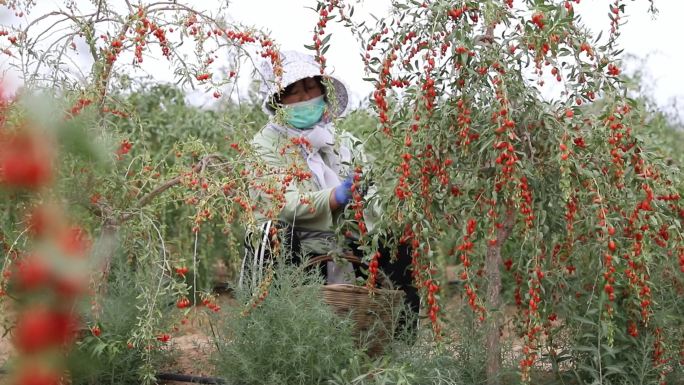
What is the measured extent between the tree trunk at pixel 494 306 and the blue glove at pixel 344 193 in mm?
525

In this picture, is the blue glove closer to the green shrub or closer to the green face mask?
the green shrub

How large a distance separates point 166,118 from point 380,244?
2899mm

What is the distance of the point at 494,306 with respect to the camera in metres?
2.84

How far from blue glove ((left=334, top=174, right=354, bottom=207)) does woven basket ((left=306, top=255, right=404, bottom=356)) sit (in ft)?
0.63

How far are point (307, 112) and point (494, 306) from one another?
45.6 inches

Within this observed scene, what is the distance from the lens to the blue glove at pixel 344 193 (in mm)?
3070

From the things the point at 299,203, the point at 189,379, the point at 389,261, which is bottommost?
the point at 189,379

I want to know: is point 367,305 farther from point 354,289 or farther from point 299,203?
point 299,203

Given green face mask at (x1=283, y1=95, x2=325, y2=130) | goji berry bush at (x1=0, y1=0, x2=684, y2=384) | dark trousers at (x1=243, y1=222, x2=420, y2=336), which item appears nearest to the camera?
goji berry bush at (x1=0, y1=0, x2=684, y2=384)

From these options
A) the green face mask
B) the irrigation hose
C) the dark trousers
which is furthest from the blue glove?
the irrigation hose

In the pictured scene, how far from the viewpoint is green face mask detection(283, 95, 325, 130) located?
139 inches

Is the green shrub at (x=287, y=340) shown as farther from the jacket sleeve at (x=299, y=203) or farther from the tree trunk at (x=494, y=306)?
the tree trunk at (x=494, y=306)

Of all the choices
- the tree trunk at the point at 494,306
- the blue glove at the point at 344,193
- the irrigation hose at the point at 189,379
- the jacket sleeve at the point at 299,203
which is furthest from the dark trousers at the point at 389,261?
the irrigation hose at the point at 189,379

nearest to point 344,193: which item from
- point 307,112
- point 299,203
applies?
point 299,203
